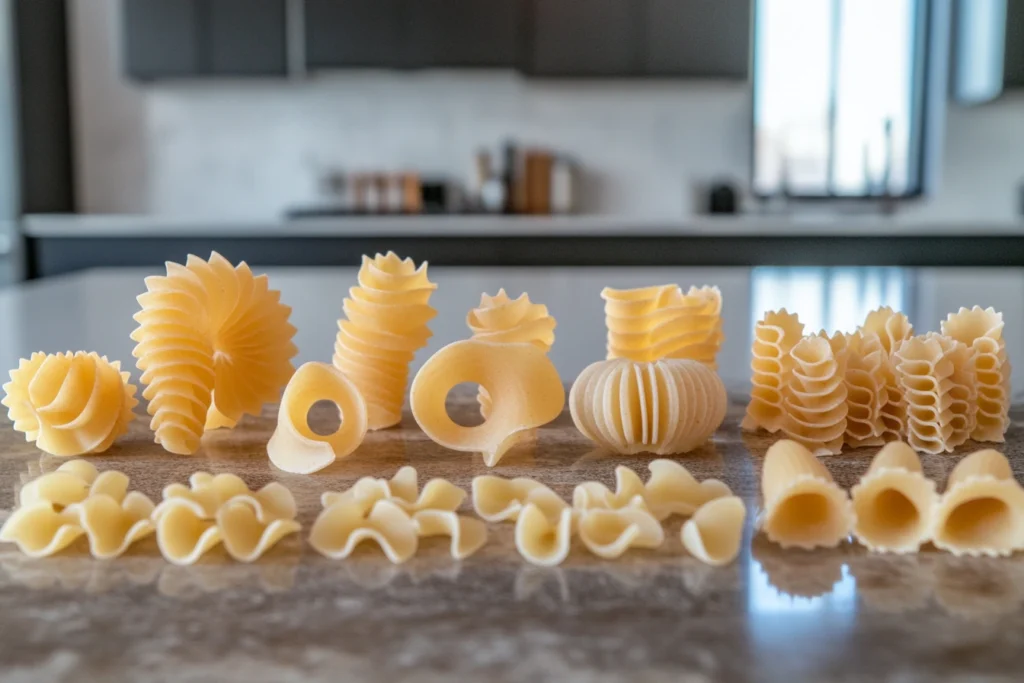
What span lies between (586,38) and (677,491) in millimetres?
3225

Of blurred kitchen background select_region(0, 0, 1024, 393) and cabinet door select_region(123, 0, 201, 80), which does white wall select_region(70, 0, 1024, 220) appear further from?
cabinet door select_region(123, 0, 201, 80)

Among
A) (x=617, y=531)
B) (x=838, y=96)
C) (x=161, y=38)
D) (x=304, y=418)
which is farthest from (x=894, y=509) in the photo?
(x=838, y=96)

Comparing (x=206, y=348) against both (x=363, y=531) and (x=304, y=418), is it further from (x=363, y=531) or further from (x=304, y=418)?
(x=363, y=531)

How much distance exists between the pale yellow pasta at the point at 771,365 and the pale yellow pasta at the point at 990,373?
133mm

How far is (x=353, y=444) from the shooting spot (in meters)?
0.71

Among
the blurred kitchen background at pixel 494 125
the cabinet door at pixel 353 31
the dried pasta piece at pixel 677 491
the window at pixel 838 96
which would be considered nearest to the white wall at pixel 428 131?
the blurred kitchen background at pixel 494 125

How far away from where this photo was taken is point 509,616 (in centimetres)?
43

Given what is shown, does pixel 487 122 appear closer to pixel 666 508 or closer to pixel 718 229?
pixel 718 229

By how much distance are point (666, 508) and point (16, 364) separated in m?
0.85

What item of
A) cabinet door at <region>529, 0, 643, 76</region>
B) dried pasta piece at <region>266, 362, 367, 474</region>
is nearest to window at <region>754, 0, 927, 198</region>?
cabinet door at <region>529, 0, 643, 76</region>

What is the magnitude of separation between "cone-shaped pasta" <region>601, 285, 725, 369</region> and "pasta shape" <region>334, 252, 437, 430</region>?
0.17m

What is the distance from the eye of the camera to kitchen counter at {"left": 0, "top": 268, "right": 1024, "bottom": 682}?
1.24 ft

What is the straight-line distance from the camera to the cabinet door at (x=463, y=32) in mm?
3471

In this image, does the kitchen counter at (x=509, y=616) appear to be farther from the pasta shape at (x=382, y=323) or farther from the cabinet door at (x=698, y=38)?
the cabinet door at (x=698, y=38)
